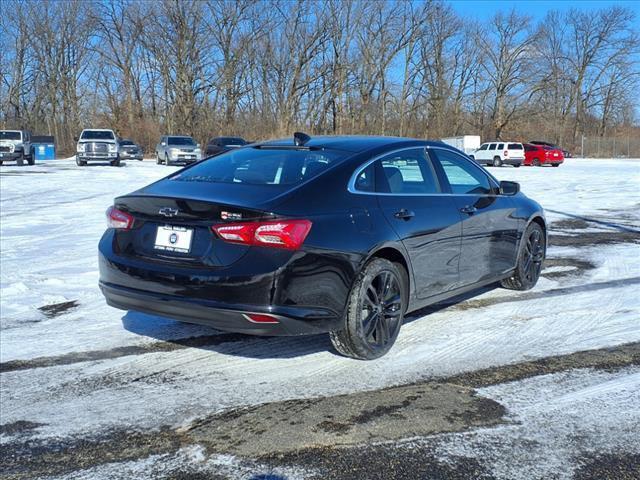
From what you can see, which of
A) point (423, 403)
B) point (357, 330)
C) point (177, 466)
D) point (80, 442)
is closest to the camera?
point (177, 466)

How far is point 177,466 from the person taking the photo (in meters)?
2.97

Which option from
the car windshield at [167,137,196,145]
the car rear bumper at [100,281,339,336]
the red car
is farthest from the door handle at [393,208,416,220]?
the red car

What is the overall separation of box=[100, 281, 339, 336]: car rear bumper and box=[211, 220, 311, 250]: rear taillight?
15.0 inches

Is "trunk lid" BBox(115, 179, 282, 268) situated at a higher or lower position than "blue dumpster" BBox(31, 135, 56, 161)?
lower

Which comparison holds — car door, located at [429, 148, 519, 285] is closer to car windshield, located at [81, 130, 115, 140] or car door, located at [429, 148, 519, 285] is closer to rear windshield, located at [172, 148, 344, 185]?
rear windshield, located at [172, 148, 344, 185]

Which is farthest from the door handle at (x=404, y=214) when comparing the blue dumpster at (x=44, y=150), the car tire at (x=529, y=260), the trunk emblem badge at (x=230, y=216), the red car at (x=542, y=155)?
the blue dumpster at (x=44, y=150)

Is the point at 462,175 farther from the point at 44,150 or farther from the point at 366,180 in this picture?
the point at 44,150

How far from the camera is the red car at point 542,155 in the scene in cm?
→ 4150

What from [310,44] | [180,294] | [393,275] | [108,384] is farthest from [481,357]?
[310,44]

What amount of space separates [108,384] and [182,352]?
0.70 m

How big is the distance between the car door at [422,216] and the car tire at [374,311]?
0.23m

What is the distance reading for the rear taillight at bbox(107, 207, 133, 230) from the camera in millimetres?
4246

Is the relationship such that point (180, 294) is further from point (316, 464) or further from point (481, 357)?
point (481, 357)

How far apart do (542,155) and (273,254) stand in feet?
136
